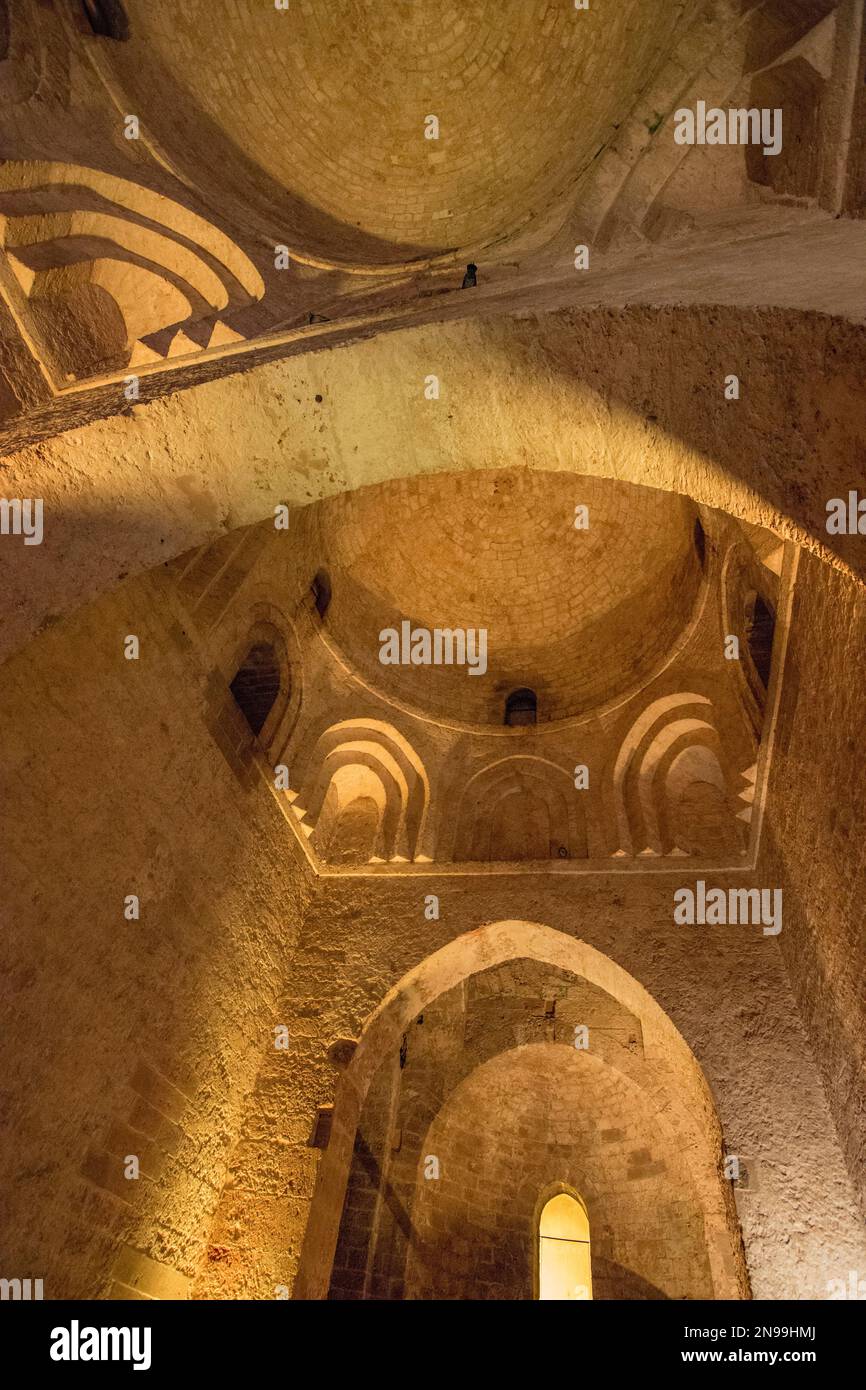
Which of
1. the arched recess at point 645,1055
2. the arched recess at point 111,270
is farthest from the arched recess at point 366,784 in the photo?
the arched recess at point 111,270

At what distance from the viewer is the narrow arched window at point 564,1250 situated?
23.6 ft

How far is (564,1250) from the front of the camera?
24.5ft

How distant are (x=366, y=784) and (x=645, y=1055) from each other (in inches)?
148

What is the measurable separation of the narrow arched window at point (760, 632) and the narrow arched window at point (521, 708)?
249 cm

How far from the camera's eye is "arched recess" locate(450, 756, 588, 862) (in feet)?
25.3

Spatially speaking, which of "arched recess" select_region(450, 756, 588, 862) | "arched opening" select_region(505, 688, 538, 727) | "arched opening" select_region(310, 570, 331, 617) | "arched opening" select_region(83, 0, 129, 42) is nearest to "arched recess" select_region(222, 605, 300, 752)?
"arched opening" select_region(310, 570, 331, 617)

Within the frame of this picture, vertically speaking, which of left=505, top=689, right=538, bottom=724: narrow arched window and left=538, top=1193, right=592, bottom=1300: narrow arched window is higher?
left=505, top=689, right=538, bottom=724: narrow arched window

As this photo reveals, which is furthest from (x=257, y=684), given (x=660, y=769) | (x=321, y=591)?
(x=660, y=769)

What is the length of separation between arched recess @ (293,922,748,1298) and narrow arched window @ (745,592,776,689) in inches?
111

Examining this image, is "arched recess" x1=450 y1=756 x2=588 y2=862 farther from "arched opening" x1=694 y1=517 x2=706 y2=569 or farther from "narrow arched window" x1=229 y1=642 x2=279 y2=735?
"arched opening" x1=694 y1=517 x2=706 y2=569

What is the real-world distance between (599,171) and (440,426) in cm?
214
